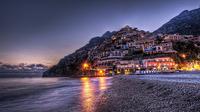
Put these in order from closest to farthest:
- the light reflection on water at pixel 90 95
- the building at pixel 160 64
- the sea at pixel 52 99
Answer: the light reflection on water at pixel 90 95
the sea at pixel 52 99
the building at pixel 160 64

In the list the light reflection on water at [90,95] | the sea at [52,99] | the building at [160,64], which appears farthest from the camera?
the building at [160,64]

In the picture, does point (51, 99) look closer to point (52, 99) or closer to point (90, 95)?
point (52, 99)

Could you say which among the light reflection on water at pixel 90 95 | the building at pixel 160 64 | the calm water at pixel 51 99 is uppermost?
the building at pixel 160 64

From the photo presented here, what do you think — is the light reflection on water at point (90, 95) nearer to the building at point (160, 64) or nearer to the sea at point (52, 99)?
the sea at point (52, 99)

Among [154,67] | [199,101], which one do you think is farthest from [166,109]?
[154,67]

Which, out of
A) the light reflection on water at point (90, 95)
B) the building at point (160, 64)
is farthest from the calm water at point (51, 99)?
the building at point (160, 64)

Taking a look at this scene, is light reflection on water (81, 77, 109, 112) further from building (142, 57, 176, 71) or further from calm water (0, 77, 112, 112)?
building (142, 57, 176, 71)

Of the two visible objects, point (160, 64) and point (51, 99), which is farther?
point (160, 64)

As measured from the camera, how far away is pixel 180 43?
177m

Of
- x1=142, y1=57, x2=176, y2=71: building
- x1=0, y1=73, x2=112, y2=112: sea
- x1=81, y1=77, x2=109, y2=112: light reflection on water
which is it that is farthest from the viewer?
x1=142, y1=57, x2=176, y2=71: building

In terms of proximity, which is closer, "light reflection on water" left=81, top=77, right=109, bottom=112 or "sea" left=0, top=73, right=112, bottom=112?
"light reflection on water" left=81, top=77, right=109, bottom=112

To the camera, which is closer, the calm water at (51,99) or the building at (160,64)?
the calm water at (51,99)

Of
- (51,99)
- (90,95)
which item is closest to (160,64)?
(90,95)

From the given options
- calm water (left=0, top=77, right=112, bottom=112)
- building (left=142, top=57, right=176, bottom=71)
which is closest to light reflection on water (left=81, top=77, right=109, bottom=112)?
calm water (left=0, top=77, right=112, bottom=112)
